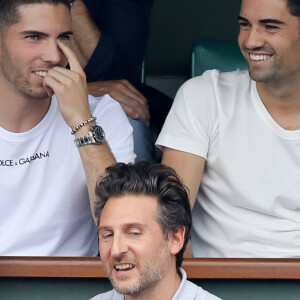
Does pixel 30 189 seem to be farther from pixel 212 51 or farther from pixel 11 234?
pixel 212 51

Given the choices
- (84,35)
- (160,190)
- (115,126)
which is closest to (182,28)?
(84,35)

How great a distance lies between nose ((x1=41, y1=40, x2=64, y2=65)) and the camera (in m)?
3.08

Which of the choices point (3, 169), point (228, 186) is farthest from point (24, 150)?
point (228, 186)

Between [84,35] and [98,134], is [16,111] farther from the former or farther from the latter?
[84,35]

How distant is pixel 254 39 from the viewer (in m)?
3.11

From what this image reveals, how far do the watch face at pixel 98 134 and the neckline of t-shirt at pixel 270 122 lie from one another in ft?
1.53

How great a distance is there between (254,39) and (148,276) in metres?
0.96

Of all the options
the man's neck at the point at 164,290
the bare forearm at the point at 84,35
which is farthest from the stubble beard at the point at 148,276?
the bare forearm at the point at 84,35

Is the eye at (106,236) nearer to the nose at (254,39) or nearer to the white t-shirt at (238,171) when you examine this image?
the white t-shirt at (238,171)

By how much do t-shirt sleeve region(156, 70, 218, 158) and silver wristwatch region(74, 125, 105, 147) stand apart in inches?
7.7

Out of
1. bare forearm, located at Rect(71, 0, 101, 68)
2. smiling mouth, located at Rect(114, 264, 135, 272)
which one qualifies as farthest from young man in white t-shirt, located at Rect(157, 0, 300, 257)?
smiling mouth, located at Rect(114, 264, 135, 272)

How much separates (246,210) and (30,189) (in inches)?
24.2

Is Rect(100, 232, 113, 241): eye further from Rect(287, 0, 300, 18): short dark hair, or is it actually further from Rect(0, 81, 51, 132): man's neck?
Rect(287, 0, 300, 18): short dark hair

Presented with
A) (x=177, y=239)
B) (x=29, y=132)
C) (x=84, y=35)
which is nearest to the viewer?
(x=177, y=239)
